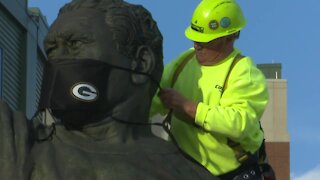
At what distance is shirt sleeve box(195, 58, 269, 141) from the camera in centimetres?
571

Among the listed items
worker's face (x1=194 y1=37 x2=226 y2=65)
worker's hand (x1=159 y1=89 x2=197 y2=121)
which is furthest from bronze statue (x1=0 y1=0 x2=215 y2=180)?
worker's face (x1=194 y1=37 x2=226 y2=65)

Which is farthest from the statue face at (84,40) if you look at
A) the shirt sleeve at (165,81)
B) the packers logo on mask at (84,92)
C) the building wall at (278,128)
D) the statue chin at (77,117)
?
the building wall at (278,128)

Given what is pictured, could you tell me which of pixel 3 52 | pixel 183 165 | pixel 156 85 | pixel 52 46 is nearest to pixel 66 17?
pixel 52 46

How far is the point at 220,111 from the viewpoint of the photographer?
5730mm

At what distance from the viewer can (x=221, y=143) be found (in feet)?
19.2

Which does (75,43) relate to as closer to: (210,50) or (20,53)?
(210,50)

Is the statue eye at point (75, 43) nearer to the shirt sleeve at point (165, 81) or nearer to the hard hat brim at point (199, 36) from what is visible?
the shirt sleeve at point (165, 81)

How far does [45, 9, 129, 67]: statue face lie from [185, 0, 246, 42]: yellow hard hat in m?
0.55

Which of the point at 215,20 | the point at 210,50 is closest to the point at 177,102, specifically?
the point at 210,50

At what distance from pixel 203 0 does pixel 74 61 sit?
36.6 inches

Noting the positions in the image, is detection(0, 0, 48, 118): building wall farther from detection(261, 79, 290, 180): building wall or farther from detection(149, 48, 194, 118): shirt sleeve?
detection(149, 48, 194, 118): shirt sleeve

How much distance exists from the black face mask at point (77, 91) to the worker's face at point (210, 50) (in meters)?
0.63

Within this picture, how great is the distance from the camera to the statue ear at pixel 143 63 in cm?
564

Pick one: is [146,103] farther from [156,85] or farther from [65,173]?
[65,173]
